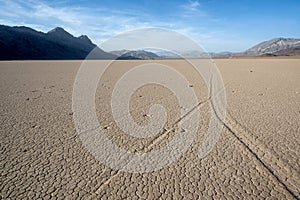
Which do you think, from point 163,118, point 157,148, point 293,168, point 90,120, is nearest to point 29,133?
point 90,120

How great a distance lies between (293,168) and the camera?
2822 millimetres

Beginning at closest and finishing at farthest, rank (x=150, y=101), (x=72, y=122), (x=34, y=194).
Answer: (x=34, y=194)
(x=72, y=122)
(x=150, y=101)

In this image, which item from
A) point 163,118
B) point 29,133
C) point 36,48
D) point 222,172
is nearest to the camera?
point 222,172

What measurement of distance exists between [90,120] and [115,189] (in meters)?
2.54

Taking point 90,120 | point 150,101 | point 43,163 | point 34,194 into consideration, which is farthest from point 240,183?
point 150,101

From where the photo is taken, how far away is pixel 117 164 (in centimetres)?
293

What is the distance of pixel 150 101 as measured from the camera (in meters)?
6.62

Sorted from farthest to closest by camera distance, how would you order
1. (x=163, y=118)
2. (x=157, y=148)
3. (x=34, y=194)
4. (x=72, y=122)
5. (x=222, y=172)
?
(x=163, y=118) → (x=72, y=122) → (x=157, y=148) → (x=222, y=172) → (x=34, y=194)

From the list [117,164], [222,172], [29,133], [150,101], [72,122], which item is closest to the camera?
[222,172]

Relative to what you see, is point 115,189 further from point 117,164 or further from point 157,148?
point 157,148

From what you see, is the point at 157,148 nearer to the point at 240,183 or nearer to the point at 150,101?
the point at 240,183

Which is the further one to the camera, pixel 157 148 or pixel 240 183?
pixel 157 148

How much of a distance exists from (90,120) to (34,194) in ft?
8.20

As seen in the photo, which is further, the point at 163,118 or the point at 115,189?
the point at 163,118
